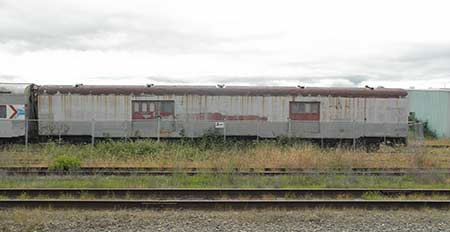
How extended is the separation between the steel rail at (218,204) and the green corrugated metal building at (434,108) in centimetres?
2712

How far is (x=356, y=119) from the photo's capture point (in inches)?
890

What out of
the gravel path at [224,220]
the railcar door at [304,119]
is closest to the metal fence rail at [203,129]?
the railcar door at [304,119]

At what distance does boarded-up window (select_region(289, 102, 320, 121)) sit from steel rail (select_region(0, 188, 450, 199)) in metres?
11.7

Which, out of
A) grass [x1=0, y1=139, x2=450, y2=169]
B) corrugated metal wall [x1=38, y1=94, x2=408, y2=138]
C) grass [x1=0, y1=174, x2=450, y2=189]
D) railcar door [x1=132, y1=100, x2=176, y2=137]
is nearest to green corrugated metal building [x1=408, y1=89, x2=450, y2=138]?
corrugated metal wall [x1=38, y1=94, x2=408, y2=138]

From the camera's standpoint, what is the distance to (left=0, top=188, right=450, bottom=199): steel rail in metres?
10.4

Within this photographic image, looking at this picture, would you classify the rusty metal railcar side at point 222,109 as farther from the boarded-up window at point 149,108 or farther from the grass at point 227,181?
the grass at point 227,181

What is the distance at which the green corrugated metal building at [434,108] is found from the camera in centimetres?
3338

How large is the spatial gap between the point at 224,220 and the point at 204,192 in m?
2.27

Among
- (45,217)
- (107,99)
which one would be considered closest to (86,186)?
(45,217)

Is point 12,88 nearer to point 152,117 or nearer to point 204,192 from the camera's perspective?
point 152,117

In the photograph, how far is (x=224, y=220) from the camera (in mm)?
8328

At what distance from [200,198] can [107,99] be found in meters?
13.5

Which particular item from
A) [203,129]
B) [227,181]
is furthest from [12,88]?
[227,181]

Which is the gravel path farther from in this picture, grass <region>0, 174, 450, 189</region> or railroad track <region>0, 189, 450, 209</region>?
grass <region>0, 174, 450, 189</region>
